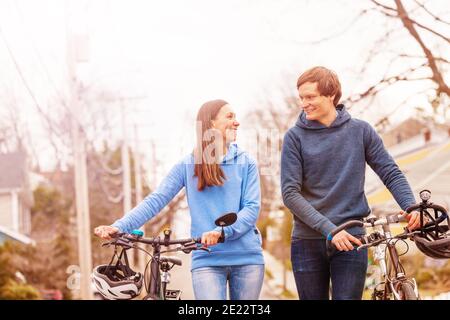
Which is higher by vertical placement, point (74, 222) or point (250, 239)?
point (250, 239)

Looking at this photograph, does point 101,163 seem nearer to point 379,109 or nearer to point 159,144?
point 159,144

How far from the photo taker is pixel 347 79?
7.66 m

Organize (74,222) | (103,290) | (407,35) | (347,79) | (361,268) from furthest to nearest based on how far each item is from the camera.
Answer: (74,222) < (347,79) < (407,35) < (361,268) < (103,290)

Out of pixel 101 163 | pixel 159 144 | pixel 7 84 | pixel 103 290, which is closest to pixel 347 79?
pixel 103 290

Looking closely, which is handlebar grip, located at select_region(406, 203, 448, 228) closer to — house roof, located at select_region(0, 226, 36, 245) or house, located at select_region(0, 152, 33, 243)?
house roof, located at select_region(0, 226, 36, 245)

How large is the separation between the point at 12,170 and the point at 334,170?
16264 millimetres

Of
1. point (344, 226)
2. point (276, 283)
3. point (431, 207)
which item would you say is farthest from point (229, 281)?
point (276, 283)

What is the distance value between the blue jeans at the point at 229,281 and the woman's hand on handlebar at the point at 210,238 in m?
0.25

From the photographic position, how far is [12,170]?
18.3 metres

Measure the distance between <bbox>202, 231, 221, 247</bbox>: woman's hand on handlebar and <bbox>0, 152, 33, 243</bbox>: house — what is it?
48.8 feet

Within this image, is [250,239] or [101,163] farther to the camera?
[101,163]

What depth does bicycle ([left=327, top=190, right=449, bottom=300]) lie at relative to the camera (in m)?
2.64

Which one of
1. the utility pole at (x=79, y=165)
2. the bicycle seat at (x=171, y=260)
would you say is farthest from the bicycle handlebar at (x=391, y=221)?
the utility pole at (x=79, y=165)
